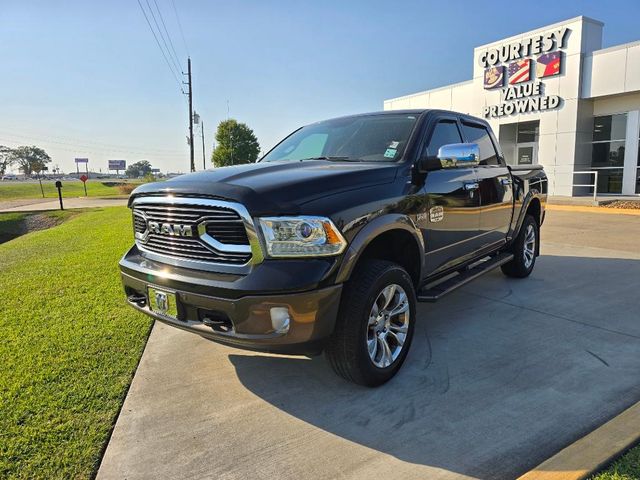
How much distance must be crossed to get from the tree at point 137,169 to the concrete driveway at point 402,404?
15758 centimetres

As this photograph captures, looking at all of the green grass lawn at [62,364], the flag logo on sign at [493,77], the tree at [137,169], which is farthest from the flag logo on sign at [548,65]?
the tree at [137,169]

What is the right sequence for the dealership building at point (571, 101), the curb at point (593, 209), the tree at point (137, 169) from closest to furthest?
the curb at point (593, 209) < the dealership building at point (571, 101) < the tree at point (137, 169)

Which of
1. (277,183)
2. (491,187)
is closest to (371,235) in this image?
(277,183)

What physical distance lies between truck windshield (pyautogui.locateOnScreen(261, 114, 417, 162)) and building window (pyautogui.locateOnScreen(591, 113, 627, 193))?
61.5 feet

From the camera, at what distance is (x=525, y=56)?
65.7 feet

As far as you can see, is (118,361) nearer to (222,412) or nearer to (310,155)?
(222,412)

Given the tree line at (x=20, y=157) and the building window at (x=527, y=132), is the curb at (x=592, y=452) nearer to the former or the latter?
the building window at (x=527, y=132)

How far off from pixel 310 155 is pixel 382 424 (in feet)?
7.79

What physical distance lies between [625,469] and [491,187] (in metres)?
3.01

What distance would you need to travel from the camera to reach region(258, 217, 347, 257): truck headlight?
8.46 feet

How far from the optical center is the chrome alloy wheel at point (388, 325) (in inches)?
119

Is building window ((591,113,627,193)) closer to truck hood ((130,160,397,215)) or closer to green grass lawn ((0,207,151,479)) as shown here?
truck hood ((130,160,397,215))

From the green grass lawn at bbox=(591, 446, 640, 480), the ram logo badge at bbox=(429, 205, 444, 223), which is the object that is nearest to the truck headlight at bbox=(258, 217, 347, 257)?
the ram logo badge at bbox=(429, 205, 444, 223)

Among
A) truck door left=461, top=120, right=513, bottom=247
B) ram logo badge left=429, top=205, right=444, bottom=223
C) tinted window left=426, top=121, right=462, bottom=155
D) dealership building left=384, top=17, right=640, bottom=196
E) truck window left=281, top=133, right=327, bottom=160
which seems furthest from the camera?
dealership building left=384, top=17, right=640, bottom=196
